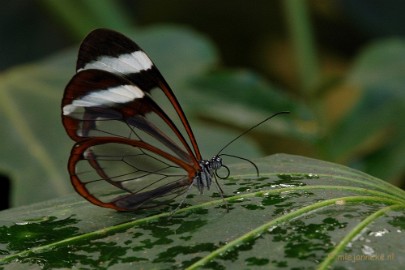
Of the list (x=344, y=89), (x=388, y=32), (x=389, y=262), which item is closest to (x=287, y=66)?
(x=344, y=89)

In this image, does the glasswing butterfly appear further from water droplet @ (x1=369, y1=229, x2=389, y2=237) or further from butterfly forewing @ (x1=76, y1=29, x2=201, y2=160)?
water droplet @ (x1=369, y1=229, x2=389, y2=237)

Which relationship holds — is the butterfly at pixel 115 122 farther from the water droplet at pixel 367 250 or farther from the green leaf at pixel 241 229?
the water droplet at pixel 367 250

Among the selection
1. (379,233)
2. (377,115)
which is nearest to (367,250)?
(379,233)

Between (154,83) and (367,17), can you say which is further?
(367,17)

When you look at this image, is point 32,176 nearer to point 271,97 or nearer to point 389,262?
point 271,97

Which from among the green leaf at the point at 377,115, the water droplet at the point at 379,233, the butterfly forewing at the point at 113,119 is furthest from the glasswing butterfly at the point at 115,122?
the green leaf at the point at 377,115

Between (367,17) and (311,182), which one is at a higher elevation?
(367,17)

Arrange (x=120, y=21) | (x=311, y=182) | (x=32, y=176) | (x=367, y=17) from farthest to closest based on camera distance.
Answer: (x=367, y=17), (x=120, y=21), (x=32, y=176), (x=311, y=182)

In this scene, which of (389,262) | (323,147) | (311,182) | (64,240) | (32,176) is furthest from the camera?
(323,147)

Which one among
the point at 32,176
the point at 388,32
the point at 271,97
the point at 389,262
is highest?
the point at 388,32
